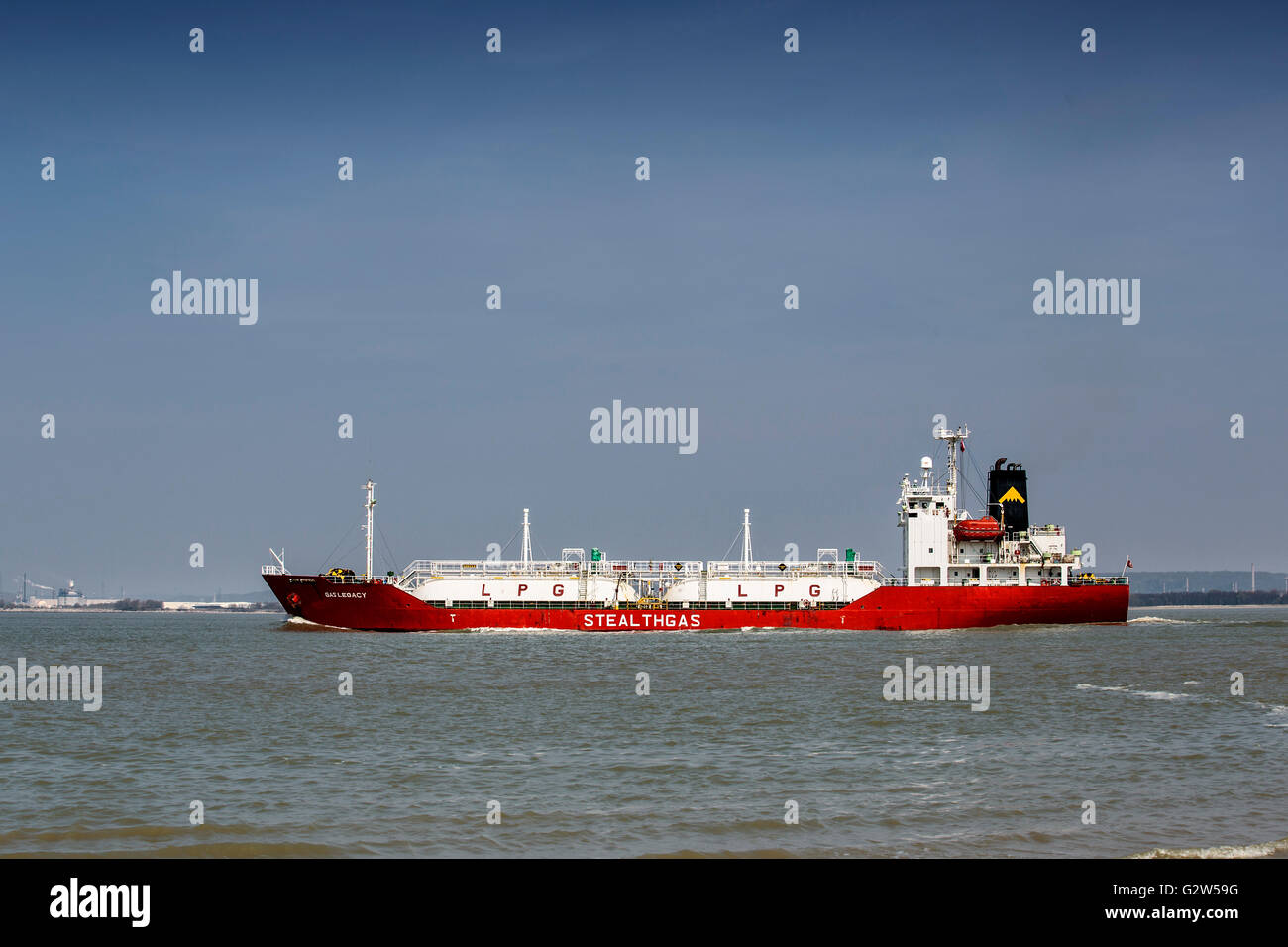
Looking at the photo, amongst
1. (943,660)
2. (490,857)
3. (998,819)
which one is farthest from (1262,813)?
(943,660)

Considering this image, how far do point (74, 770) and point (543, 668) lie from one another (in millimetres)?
23148

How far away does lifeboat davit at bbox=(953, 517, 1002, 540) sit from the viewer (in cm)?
6850

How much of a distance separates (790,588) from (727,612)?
4856 millimetres

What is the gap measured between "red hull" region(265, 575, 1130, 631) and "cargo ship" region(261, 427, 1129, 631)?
0.07 m

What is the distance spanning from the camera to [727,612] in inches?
2697
